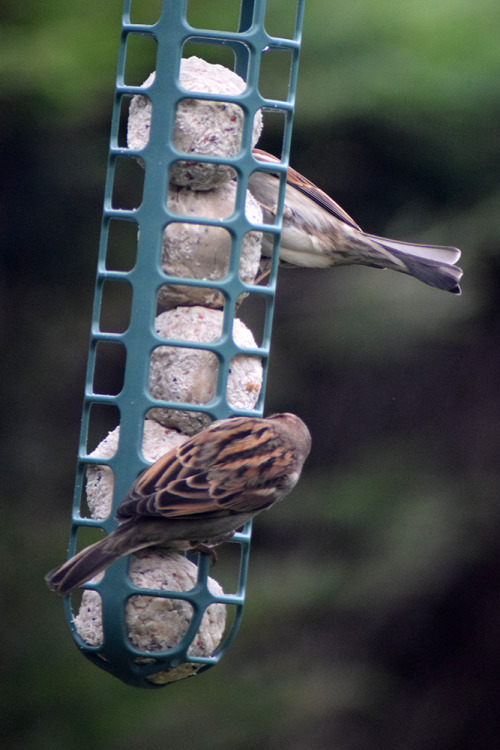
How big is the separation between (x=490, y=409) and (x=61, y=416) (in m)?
2.35

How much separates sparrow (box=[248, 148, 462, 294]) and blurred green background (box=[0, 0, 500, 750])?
0.94 meters

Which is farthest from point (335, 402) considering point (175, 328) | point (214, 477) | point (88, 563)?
point (88, 563)

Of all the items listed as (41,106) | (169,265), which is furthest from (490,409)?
(169,265)

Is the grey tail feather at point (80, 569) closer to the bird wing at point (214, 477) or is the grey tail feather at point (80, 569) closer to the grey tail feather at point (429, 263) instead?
the bird wing at point (214, 477)

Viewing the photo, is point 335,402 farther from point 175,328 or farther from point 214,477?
point 214,477

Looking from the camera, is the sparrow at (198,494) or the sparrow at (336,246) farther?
the sparrow at (336,246)

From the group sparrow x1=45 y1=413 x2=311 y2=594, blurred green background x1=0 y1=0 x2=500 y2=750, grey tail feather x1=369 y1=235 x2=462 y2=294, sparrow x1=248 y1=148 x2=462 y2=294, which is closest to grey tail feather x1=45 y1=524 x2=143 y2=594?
sparrow x1=45 y1=413 x2=311 y2=594

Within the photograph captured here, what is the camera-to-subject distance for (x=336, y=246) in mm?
4961

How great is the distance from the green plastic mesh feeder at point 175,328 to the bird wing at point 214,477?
0.11m

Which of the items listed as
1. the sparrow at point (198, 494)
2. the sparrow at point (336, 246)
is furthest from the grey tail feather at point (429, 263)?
the sparrow at point (198, 494)

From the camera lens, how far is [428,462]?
631 centimetres

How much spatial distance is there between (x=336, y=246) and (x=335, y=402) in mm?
2140

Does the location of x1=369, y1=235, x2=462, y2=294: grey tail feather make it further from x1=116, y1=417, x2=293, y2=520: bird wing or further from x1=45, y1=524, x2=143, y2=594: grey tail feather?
x1=45, y1=524, x2=143, y2=594: grey tail feather

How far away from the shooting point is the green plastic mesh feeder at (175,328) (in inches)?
145
